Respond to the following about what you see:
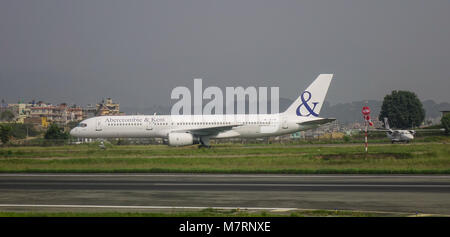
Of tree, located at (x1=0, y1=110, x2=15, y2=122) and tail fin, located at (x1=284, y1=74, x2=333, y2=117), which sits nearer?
tail fin, located at (x1=284, y1=74, x2=333, y2=117)

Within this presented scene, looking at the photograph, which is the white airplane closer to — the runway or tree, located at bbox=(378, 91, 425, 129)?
the runway

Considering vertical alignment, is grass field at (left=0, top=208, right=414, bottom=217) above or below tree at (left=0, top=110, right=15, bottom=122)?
below

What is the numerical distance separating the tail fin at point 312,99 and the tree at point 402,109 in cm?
7029

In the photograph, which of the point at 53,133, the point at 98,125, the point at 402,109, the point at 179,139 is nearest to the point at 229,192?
the point at 179,139

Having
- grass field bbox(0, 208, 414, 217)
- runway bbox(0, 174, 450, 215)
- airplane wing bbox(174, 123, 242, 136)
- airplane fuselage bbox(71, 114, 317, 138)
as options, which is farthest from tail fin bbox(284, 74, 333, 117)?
grass field bbox(0, 208, 414, 217)

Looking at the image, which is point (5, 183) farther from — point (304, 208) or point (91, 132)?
point (91, 132)

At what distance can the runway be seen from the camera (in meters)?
13.9

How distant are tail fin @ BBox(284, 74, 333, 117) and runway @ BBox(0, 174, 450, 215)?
27266mm

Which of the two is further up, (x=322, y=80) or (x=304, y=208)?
(x=322, y=80)

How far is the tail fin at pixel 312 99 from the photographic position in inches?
1953

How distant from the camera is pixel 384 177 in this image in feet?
71.8
